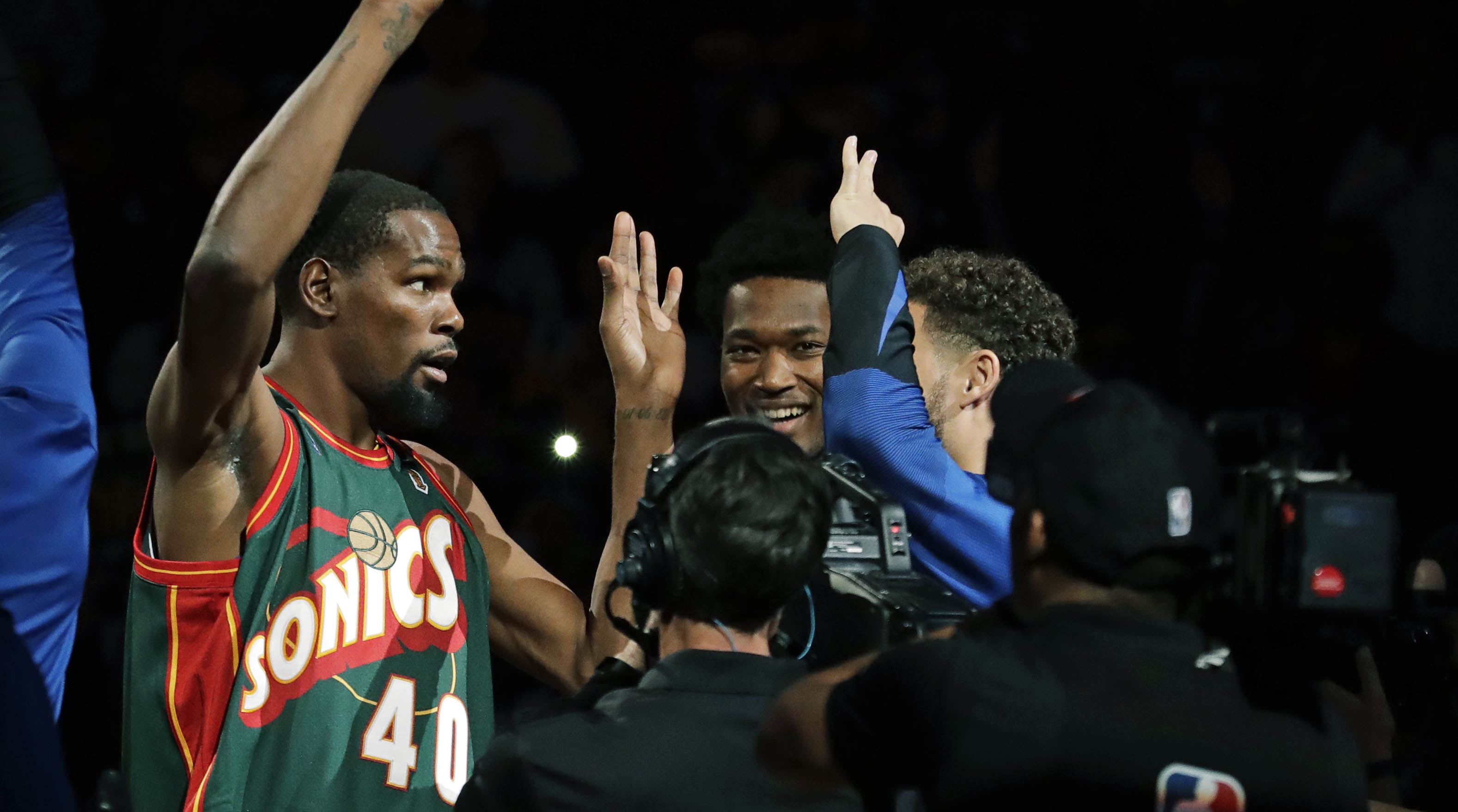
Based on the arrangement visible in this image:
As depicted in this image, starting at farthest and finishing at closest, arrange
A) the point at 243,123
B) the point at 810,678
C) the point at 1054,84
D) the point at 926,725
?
the point at 1054,84, the point at 243,123, the point at 810,678, the point at 926,725

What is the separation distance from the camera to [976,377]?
2869mm

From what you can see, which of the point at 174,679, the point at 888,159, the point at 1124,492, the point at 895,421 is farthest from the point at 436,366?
the point at 888,159

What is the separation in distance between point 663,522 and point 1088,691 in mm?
584

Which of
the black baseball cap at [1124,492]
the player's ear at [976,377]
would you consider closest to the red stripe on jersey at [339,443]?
the player's ear at [976,377]

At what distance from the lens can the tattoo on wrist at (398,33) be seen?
7.14 feet

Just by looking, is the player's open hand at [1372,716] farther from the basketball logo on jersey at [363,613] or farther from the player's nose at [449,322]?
the player's nose at [449,322]

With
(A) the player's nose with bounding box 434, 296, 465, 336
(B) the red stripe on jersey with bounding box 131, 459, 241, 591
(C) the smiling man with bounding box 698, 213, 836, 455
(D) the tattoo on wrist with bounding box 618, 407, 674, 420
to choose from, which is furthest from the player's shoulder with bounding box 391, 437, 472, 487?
(C) the smiling man with bounding box 698, 213, 836, 455

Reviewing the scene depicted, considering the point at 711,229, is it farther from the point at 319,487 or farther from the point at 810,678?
the point at 810,678

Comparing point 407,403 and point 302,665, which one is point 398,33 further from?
point 302,665

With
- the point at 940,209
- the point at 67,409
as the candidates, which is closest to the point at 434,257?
the point at 67,409

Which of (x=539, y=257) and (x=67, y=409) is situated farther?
(x=539, y=257)

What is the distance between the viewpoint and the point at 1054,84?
5.70 m

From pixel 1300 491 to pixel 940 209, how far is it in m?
4.01

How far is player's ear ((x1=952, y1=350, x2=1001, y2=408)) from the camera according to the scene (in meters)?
2.85
